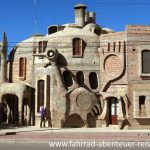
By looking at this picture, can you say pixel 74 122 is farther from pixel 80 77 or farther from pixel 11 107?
pixel 11 107

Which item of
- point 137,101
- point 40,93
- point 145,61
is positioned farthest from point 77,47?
point 137,101

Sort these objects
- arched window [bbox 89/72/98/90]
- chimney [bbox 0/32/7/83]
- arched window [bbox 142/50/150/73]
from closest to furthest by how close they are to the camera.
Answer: arched window [bbox 142/50/150/73]
arched window [bbox 89/72/98/90]
chimney [bbox 0/32/7/83]

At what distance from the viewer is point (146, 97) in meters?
29.5

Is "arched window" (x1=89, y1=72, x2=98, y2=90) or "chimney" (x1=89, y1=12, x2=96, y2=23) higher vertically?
"chimney" (x1=89, y1=12, x2=96, y2=23)

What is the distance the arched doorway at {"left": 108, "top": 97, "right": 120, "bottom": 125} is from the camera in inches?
1225

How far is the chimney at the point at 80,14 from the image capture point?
37.3 meters

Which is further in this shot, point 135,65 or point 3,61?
point 3,61

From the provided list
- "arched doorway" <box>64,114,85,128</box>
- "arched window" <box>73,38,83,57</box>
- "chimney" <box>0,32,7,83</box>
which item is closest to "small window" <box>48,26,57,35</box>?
"chimney" <box>0,32,7,83</box>

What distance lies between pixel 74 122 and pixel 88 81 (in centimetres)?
343

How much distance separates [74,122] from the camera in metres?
31.5

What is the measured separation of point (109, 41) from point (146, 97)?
17.7 feet

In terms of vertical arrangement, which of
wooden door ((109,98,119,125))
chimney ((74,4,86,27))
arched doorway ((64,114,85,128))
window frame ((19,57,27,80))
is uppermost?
chimney ((74,4,86,27))

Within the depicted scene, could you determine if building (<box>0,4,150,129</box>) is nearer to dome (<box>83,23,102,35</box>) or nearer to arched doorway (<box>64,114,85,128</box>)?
arched doorway (<box>64,114,85,128</box>)

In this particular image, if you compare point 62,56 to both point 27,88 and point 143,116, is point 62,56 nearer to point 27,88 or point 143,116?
point 27,88
